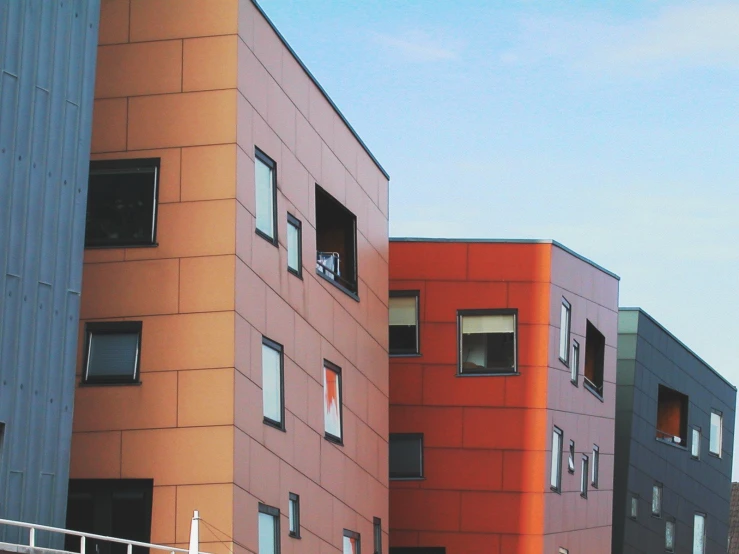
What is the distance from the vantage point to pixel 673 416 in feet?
183

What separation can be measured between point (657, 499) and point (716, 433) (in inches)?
331

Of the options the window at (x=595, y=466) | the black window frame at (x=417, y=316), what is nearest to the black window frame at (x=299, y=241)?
the black window frame at (x=417, y=316)

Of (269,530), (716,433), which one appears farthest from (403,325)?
(716,433)

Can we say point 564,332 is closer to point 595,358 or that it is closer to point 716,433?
point 595,358

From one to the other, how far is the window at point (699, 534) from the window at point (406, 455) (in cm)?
2165

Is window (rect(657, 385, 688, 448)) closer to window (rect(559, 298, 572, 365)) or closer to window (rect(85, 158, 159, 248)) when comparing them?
window (rect(559, 298, 572, 365))

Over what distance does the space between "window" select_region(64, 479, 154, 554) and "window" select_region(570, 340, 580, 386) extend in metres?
20.0

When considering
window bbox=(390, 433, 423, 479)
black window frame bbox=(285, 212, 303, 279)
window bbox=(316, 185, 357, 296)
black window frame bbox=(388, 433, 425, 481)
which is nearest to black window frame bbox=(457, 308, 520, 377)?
black window frame bbox=(388, 433, 425, 481)

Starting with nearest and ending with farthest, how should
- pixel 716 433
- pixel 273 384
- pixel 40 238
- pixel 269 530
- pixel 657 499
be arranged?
pixel 40 238
pixel 269 530
pixel 273 384
pixel 657 499
pixel 716 433

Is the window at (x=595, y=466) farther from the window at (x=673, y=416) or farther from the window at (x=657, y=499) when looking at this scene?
the window at (x=673, y=416)

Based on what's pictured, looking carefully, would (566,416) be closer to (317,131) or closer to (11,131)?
(317,131)

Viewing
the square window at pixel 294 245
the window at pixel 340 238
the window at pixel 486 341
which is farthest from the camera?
the window at pixel 486 341

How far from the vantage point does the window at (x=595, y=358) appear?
44.3 meters

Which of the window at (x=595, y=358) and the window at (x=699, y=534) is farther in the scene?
the window at (x=699, y=534)
